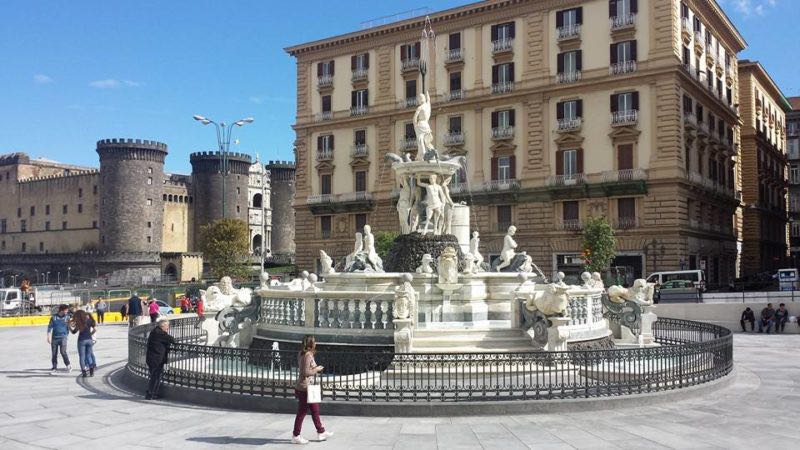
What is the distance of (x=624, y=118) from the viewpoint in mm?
42969

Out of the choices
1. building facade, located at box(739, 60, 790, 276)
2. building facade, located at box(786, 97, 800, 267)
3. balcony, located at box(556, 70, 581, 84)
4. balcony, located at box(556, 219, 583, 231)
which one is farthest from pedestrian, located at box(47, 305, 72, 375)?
building facade, located at box(786, 97, 800, 267)

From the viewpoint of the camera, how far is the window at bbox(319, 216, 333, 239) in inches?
2181

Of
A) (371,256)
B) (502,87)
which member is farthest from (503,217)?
(371,256)

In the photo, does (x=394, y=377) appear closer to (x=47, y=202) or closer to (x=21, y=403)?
(x=21, y=403)

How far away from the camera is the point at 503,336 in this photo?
1443 centimetres

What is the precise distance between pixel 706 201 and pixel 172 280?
201 feet

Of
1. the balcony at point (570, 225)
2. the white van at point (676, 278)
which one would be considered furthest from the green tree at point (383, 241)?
the white van at point (676, 278)

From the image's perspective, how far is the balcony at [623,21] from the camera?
141 ft

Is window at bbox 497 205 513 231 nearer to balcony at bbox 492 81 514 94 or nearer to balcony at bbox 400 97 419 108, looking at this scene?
balcony at bbox 492 81 514 94

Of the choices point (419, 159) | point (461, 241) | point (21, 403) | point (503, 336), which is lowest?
point (21, 403)

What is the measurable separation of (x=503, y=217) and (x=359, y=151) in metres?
12.6

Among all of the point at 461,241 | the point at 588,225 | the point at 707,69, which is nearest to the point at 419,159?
the point at 461,241

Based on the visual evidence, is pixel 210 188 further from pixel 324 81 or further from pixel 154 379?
pixel 154 379

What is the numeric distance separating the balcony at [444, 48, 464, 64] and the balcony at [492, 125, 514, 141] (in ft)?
19.0
